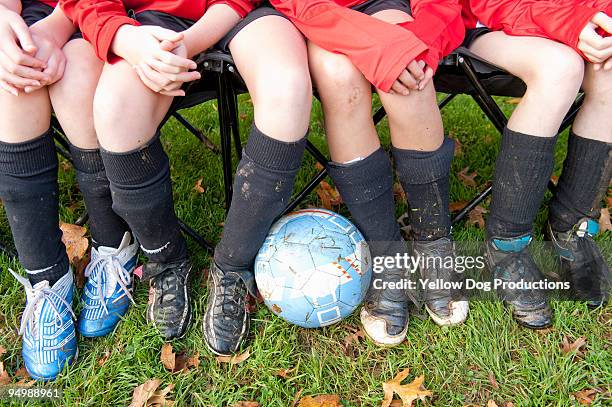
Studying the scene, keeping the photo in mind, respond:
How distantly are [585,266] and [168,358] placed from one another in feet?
5.32

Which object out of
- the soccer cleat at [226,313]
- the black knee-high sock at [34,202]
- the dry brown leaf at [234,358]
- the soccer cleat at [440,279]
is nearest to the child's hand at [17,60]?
the black knee-high sock at [34,202]

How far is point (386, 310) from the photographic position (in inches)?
81.9

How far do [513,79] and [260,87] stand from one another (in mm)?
924

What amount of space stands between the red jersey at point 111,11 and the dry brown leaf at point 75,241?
34.9 inches

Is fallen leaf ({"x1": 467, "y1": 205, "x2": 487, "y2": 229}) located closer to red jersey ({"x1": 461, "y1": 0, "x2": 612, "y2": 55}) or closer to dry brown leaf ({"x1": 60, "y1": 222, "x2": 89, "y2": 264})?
red jersey ({"x1": 461, "y1": 0, "x2": 612, "y2": 55})

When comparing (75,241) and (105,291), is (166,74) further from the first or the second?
(75,241)

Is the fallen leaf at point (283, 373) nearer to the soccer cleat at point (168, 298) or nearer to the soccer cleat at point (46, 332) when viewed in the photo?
the soccer cleat at point (168, 298)

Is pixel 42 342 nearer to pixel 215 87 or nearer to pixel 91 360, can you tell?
pixel 91 360

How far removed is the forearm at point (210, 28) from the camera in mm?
1891

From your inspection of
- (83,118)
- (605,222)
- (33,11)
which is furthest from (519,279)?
(33,11)

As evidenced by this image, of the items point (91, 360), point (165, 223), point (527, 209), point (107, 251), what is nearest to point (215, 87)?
point (165, 223)

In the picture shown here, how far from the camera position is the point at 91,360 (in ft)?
6.64

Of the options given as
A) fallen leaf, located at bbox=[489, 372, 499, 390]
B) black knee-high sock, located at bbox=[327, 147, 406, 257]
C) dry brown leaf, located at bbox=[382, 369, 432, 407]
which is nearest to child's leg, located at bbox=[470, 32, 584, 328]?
fallen leaf, located at bbox=[489, 372, 499, 390]

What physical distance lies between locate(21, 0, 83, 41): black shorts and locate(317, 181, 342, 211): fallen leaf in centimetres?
138
